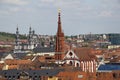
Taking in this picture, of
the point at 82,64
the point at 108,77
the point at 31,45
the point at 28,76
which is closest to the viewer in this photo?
the point at 28,76

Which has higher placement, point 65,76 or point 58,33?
point 58,33

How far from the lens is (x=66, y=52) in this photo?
94688 millimetres

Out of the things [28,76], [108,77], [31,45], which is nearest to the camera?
[28,76]

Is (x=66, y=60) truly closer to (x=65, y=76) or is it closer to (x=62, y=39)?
(x=62, y=39)

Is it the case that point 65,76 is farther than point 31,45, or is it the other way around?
point 31,45

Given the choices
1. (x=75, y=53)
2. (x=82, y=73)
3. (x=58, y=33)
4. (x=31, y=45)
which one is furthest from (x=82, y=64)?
(x=31, y=45)

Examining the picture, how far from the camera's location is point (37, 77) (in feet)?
239

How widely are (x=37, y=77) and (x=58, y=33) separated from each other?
1002 inches

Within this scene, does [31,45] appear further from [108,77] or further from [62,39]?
[108,77]

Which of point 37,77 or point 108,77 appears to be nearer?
point 37,77

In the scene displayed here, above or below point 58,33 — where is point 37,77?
below

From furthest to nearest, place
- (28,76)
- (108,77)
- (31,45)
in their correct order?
(31,45) < (108,77) < (28,76)

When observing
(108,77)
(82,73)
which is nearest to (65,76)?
(82,73)

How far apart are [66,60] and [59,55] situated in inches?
152
